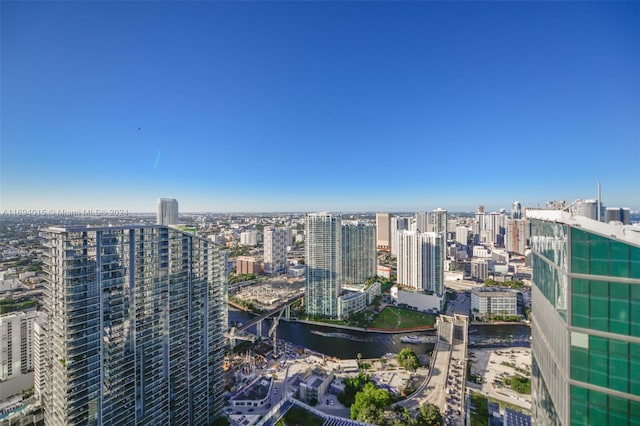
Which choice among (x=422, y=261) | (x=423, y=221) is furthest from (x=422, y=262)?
(x=423, y=221)

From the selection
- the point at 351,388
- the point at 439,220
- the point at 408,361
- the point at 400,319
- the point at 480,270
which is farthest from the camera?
the point at 439,220

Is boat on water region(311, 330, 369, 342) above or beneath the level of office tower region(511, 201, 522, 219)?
beneath

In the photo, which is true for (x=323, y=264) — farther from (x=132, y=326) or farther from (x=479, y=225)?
(x=479, y=225)

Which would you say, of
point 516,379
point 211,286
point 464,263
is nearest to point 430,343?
point 516,379

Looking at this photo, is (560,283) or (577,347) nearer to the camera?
(577,347)

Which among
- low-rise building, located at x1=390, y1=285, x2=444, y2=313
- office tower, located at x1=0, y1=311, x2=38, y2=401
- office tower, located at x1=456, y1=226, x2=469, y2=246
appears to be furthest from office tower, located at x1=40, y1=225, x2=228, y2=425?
office tower, located at x1=456, y1=226, x2=469, y2=246

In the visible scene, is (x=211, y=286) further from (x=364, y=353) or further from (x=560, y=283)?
(x=364, y=353)

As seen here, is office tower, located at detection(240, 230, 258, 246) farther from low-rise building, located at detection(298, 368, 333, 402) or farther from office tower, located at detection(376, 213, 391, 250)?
low-rise building, located at detection(298, 368, 333, 402)
